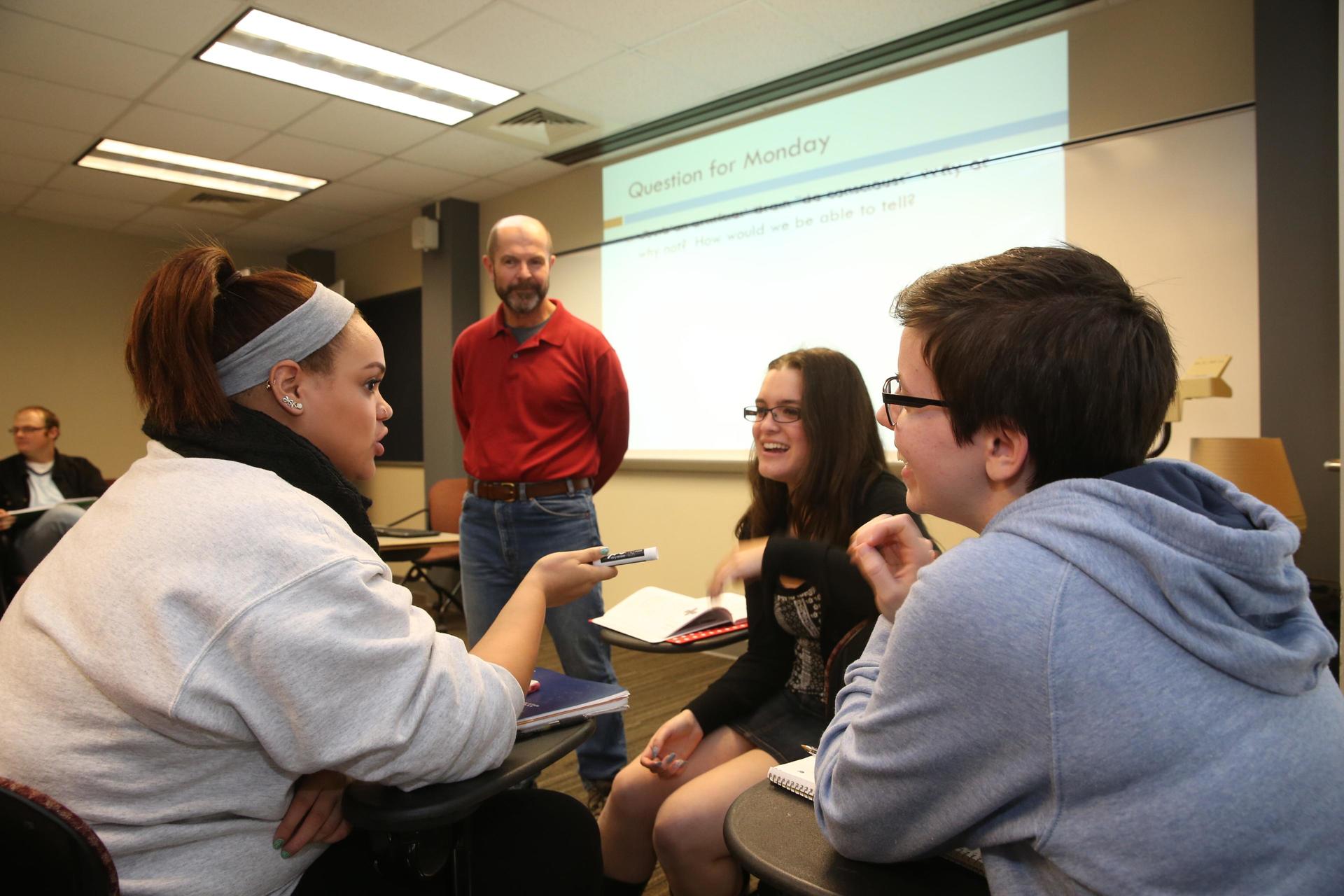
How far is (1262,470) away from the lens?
2354 millimetres

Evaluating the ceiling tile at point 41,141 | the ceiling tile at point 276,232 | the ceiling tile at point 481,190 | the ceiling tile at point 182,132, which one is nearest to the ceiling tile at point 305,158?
the ceiling tile at point 182,132

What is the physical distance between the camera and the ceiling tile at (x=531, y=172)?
198 inches

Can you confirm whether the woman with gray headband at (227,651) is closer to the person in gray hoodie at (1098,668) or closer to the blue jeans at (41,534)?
the person in gray hoodie at (1098,668)

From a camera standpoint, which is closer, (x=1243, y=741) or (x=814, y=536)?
(x=1243, y=741)

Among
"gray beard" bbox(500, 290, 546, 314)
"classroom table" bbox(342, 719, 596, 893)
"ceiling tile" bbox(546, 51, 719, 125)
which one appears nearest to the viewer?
"classroom table" bbox(342, 719, 596, 893)

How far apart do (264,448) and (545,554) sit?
1.56 meters

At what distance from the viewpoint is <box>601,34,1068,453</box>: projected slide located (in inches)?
129

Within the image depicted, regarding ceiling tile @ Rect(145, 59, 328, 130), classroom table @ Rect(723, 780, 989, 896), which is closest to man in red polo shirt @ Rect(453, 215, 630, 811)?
classroom table @ Rect(723, 780, 989, 896)

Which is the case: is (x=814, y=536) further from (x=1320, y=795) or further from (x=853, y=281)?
(x=853, y=281)

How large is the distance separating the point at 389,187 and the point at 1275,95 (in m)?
4.94

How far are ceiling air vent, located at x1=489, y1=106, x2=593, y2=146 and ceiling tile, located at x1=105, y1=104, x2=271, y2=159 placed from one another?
1392mm

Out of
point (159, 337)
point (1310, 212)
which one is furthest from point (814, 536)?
point (1310, 212)

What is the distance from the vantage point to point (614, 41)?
3.44 m

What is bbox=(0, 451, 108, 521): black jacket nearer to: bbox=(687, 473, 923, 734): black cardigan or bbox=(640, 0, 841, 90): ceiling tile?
bbox=(640, 0, 841, 90): ceiling tile
